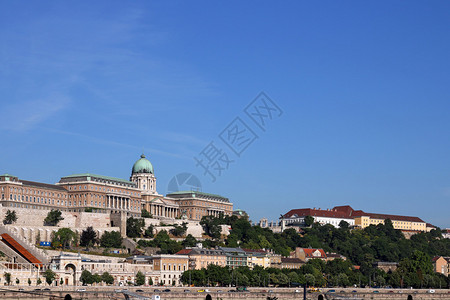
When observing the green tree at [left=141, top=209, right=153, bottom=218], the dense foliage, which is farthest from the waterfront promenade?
the green tree at [left=141, top=209, right=153, bottom=218]

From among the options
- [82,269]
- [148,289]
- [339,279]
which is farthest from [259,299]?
[339,279]

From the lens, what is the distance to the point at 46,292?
271 ft

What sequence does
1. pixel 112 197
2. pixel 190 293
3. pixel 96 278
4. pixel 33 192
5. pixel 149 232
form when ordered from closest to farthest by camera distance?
pixel 190 293 < pixel 96 278 < pixel 33 192 < pixel 149 232 < pixel 112 197

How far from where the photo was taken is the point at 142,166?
534ft

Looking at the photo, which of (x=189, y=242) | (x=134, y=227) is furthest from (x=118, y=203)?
(x=189, y=242)

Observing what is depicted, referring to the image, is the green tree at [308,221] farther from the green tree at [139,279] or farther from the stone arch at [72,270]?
the stone arch at [72,270]

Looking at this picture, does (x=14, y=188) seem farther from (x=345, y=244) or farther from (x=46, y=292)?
(x=345, y=244)

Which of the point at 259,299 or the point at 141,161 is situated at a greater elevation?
the point at 141,161

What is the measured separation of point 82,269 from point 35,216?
23.8 m

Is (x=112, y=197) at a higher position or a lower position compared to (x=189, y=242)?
higher

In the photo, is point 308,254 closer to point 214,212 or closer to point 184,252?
point 214,212

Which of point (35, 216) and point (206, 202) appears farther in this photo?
point (206, 202)

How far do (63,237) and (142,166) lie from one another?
50270 mm

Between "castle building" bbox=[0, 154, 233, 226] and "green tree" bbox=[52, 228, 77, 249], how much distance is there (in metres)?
10.9
